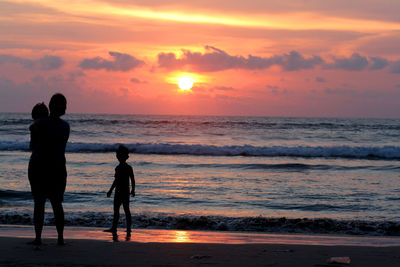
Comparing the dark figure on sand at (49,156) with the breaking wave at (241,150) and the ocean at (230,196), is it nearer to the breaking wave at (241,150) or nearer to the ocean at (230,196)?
the ocean at (230,196)

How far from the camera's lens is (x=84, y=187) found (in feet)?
40.6

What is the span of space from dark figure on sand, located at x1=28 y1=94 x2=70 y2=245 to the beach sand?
0.57 m

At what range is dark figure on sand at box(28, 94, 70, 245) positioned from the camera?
5.14 metres

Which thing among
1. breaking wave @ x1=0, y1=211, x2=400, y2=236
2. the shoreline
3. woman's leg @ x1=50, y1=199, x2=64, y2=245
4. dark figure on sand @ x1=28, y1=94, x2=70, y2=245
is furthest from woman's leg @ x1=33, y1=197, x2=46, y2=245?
breaking wave @ x1=0, y1=211, x2=400, y2=236

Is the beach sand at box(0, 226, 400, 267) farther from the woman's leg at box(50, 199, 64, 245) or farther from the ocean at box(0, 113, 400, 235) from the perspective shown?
the ocean at box(0, 113, 400, 235)

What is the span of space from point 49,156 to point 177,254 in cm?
178

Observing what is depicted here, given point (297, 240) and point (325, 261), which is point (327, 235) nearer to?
point (297, 240)

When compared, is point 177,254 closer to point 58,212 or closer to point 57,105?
point 58,212

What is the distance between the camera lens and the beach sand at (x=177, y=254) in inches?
187

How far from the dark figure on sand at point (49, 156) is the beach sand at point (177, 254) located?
571 millimetres

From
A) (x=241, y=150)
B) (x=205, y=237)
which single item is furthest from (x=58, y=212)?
(x=241, y=150)

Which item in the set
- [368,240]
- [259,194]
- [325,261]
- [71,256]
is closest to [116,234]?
[71,256]

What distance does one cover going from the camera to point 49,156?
5168 mm

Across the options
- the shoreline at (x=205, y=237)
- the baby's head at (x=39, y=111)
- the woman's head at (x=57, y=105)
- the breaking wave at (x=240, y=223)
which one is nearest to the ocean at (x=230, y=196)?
the breaking wave at (x=240, y=223)
